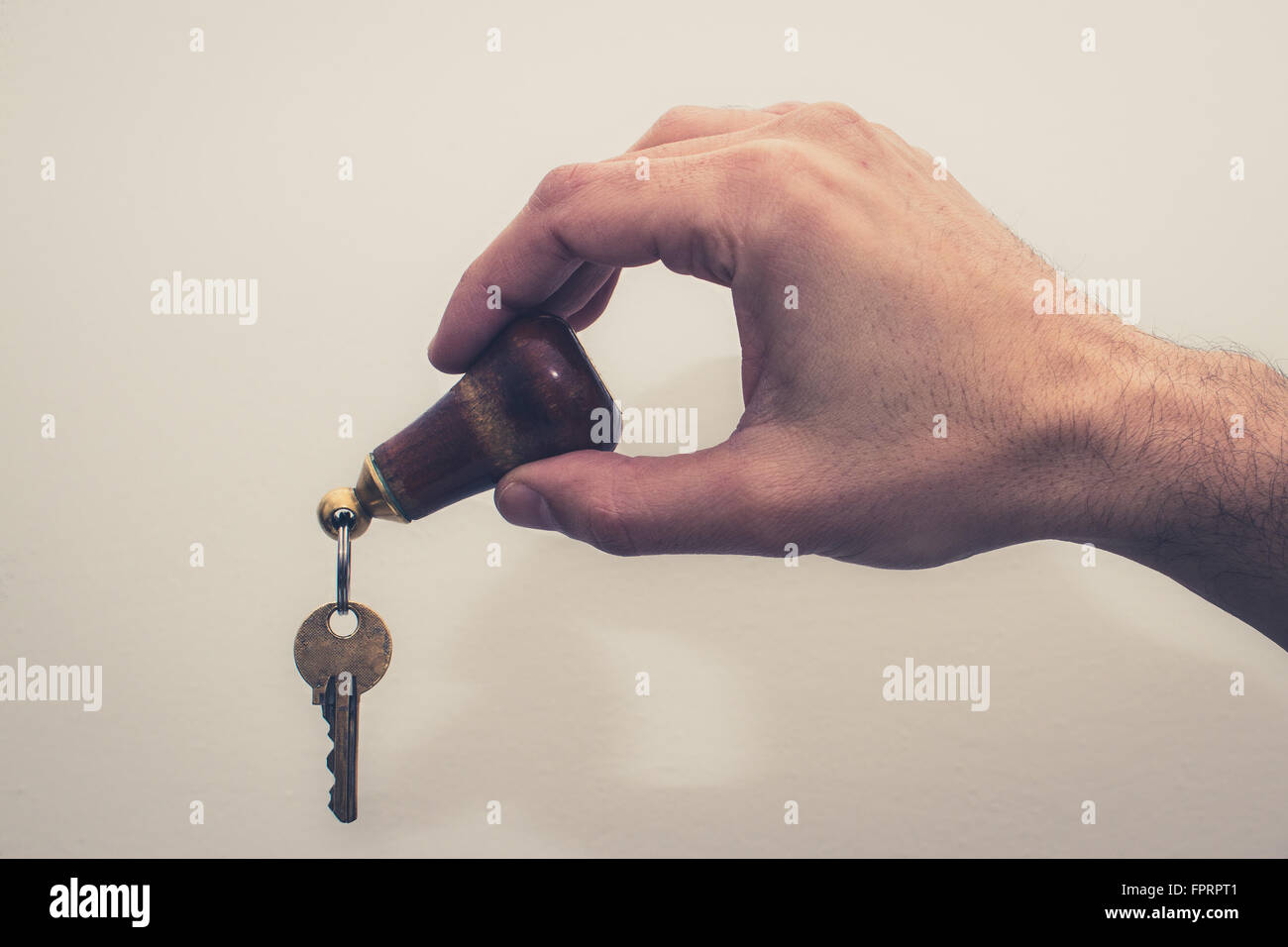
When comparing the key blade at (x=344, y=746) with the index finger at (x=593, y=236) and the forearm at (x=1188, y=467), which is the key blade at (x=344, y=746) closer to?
the index finger at (x=593, y=236)

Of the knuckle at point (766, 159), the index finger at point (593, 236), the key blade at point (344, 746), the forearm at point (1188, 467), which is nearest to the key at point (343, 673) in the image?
the key blade at point (344, 746)

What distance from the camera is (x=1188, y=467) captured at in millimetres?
726

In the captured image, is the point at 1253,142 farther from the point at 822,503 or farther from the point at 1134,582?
the point at 822,503

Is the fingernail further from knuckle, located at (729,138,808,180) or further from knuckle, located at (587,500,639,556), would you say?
knuckle, located at (729,138,808,180)

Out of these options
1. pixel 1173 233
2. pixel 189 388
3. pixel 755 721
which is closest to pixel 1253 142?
pixel 1173 233

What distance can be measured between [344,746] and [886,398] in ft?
1.82

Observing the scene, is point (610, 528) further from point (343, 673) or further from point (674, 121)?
point (674, 121)

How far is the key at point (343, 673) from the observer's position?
0.78 m

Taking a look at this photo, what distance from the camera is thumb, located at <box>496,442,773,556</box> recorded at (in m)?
0.71

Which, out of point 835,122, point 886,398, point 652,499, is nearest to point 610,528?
point 652,499

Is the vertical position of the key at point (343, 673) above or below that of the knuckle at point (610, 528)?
below

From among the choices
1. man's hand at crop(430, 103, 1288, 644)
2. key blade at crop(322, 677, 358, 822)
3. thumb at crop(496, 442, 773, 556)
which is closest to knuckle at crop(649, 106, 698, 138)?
man's hand at crop(430, 103, 1288, 644)

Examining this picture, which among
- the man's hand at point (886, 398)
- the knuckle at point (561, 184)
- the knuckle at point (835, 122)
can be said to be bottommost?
the man's hand at point (886, 398)

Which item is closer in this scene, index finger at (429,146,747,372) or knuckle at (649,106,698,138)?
index finger at (429,146,747,372)
